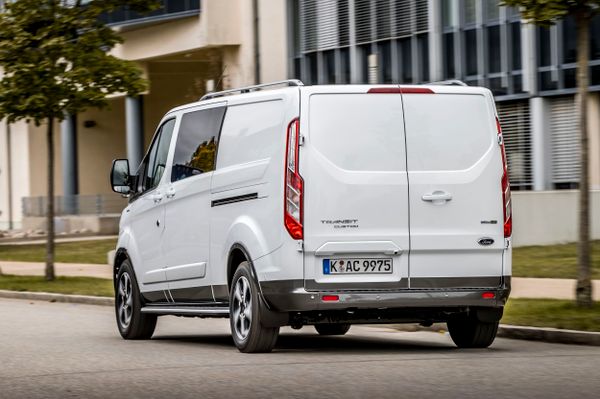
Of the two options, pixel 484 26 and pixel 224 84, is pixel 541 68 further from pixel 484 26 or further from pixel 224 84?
pixel 224 84

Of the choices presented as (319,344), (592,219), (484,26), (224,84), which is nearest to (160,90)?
(224,84)

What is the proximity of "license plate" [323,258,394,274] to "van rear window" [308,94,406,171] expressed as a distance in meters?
0.69

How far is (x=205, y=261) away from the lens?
473 inches

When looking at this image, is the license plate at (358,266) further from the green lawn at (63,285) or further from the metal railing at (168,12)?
the metal railing at (168,12)

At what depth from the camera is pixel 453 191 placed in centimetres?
1095

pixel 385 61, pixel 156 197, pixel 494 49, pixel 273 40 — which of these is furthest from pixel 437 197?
pixel 273 40

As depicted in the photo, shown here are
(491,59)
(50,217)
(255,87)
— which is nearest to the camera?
(255,87)

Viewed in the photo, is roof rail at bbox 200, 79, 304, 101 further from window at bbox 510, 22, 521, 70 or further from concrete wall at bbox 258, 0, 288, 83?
concrete wall at bbox 258, 0, 288, 83

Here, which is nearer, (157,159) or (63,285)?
(157,159)

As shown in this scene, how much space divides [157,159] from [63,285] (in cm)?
977

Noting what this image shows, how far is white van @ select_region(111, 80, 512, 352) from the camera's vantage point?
1063cm

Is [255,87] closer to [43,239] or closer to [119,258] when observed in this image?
[119,258]

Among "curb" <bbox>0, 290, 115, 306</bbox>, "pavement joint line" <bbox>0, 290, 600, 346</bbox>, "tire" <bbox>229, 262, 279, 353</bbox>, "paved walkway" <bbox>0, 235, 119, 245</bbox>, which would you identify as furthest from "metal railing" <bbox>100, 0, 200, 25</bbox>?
"tire" <bbox>229, 262, 279, 353</bbox>

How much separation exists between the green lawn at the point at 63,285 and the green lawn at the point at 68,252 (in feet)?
21.5
